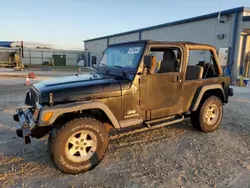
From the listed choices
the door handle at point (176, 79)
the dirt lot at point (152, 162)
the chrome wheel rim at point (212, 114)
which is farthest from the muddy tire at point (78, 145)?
the chrome wheel rim at point (212, 114)

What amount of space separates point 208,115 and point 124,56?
2441mm

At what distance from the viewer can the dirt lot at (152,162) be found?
9.57 feet

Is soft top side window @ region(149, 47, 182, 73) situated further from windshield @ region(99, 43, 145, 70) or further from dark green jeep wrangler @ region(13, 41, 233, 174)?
windshield @ region(99, 43, 145, 70)

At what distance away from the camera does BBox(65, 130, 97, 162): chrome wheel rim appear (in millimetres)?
3095

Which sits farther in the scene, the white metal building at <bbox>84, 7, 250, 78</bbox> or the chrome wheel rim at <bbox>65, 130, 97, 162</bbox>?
the white metal building at <bbox>84, 7, 250, 78</bbox>

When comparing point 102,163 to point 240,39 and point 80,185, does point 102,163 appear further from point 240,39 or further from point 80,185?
point 240,39

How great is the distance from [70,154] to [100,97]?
97 cm

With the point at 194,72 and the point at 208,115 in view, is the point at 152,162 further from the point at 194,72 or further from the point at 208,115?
the point at 194,72

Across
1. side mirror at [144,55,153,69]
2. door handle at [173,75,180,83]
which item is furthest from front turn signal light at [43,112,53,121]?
door handle at [173,75,180,83]

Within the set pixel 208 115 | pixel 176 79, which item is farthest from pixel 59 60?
pixel 176 79

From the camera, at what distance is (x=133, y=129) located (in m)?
4.85

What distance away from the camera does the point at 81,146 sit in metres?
3.17

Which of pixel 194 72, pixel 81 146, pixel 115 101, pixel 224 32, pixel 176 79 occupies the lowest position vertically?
pixel 81 146

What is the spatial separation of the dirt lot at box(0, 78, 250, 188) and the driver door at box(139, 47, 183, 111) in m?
0.86
